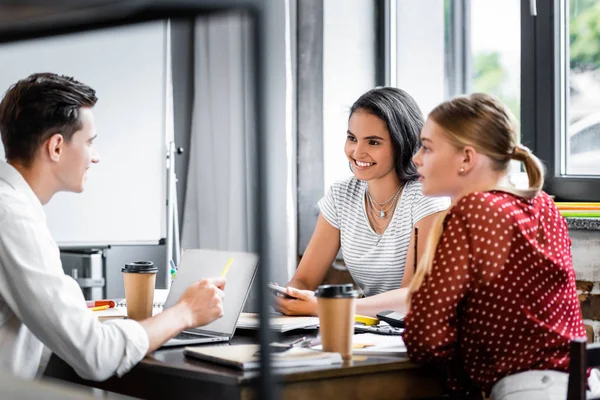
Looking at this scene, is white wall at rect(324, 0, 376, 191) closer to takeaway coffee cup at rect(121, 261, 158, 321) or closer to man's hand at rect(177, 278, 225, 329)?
takeaway coffee cup at rect(121, 261, 158, 321)

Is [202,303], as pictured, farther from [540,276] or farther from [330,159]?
[330,159]

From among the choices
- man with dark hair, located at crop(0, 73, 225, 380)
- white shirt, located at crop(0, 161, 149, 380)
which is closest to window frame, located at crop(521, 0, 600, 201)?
man with dark hair, located at crop(0, 73, 225, 380)

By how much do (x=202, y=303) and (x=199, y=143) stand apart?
202 centimetres

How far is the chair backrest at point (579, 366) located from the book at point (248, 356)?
355 millimetres

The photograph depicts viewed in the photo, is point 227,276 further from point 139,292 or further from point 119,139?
point 119,139

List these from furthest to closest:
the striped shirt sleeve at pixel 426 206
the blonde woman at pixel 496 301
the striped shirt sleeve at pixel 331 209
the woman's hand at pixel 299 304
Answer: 1. the striped shirt sleeve at pixel 331 209
2. the striped shirt sleeve at pixel 426 206
3. the woman's hand at pixel 299 304
4. the blonde woman at pixel 496 301

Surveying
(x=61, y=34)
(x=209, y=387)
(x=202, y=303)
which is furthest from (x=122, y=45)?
(x=61, y=34)

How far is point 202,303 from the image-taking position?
1.49 metres

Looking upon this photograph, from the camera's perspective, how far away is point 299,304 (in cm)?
185

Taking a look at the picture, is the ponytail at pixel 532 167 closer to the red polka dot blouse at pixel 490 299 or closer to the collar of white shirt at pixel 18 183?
the red polka dot blouse at pixel 490 299

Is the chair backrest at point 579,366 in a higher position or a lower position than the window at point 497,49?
lower

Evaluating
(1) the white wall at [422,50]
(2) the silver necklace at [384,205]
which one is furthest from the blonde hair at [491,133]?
(1) the white wall at [422,50]

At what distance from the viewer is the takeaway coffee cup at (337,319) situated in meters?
1.40

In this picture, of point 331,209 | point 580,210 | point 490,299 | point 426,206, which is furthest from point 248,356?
point 580,210
